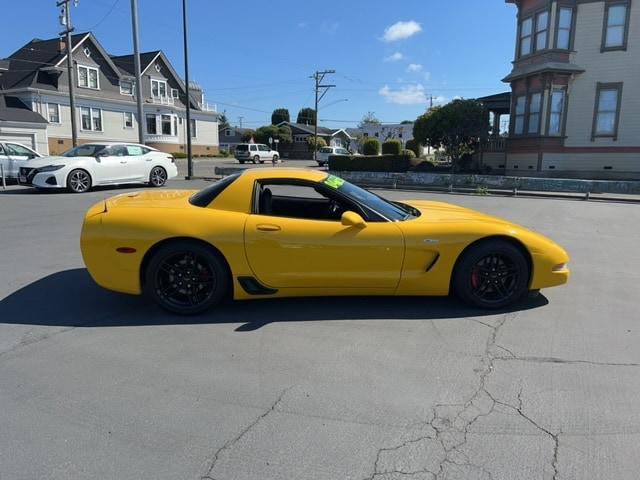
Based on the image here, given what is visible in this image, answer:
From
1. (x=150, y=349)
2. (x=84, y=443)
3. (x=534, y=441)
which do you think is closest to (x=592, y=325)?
(x=534, y=441)

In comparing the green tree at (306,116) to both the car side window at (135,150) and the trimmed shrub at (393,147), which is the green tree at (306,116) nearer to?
the trimmed shrub at (393,147)

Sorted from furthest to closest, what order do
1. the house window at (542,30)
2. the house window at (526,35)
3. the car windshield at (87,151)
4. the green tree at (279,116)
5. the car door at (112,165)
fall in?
the green tree at (279,116)
the house window at (526,35)
the house window at (542,30)
the car windshield at (87,151)
the car door at (112,165)

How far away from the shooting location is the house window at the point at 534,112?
2520 cm

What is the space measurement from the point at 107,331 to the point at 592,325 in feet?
13.9

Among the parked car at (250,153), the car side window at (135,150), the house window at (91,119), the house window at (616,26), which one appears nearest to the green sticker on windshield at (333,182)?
the car side window at (135,150)

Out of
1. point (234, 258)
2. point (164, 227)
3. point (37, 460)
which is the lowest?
point (37, 460)

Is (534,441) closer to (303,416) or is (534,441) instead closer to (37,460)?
(303,416)

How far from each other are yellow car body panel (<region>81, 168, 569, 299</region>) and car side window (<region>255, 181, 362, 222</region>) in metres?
0.16

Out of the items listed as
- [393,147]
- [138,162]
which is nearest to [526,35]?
[393,147]

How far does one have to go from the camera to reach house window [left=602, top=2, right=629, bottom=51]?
23.5 metres

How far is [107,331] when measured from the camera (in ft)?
13.4

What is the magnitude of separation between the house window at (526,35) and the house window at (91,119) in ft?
114

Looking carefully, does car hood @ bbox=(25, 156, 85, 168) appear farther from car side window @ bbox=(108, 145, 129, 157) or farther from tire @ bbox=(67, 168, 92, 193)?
car side window @ bbox=(108, 145, 129, 157)

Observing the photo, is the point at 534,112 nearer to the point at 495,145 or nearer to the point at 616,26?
the point at 495,145
